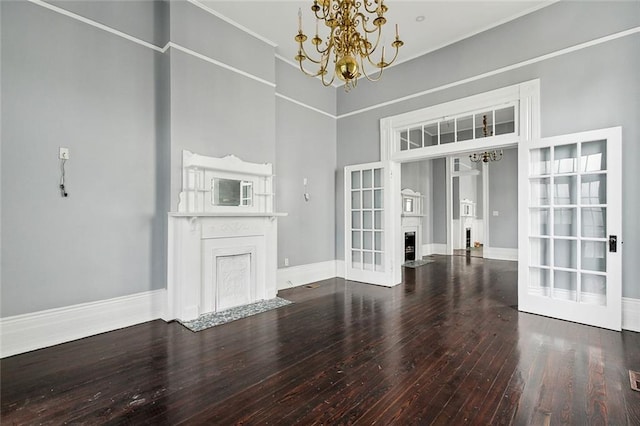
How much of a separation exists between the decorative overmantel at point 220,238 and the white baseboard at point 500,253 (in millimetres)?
6444

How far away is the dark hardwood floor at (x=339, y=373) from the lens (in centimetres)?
183

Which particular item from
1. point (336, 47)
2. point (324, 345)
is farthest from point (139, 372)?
point (336, 47)

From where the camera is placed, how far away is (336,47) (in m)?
2.59

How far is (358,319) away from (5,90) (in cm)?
405

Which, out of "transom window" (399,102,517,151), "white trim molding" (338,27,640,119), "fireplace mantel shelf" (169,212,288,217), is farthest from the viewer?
"transom window" (399,102,517,151)

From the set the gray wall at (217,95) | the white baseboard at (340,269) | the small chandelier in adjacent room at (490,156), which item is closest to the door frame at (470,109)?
the white baseboard at (340,269)

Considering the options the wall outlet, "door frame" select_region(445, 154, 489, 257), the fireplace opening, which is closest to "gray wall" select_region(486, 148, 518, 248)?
"door frame" select_region(445, 154, 489, 257)

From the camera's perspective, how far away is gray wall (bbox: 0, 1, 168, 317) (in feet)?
8.87

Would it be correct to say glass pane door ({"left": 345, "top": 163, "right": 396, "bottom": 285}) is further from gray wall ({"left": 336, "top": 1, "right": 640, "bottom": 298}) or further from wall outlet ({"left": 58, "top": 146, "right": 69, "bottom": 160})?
wall outlet ({"left": 58, "top": 146, "right": 69, "bottom": 160})

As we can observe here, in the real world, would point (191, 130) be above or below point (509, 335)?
above

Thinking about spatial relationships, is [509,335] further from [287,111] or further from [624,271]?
[287,111]

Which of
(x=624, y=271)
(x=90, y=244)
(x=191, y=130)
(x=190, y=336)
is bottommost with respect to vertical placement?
(x=190, y=336)

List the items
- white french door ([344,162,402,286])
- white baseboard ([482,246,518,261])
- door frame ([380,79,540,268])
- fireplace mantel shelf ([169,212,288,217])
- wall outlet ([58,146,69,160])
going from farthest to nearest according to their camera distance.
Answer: white baseboard ([482,246,518,261]), white french door ([344,162,402,286]), door frame ([380,79,540,268]), fireplace mantel shelf ([169,212,288,217]), wall outlet ([58,146,69,160])

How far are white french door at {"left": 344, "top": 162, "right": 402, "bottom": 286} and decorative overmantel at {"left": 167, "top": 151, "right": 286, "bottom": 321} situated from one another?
1745 mm
